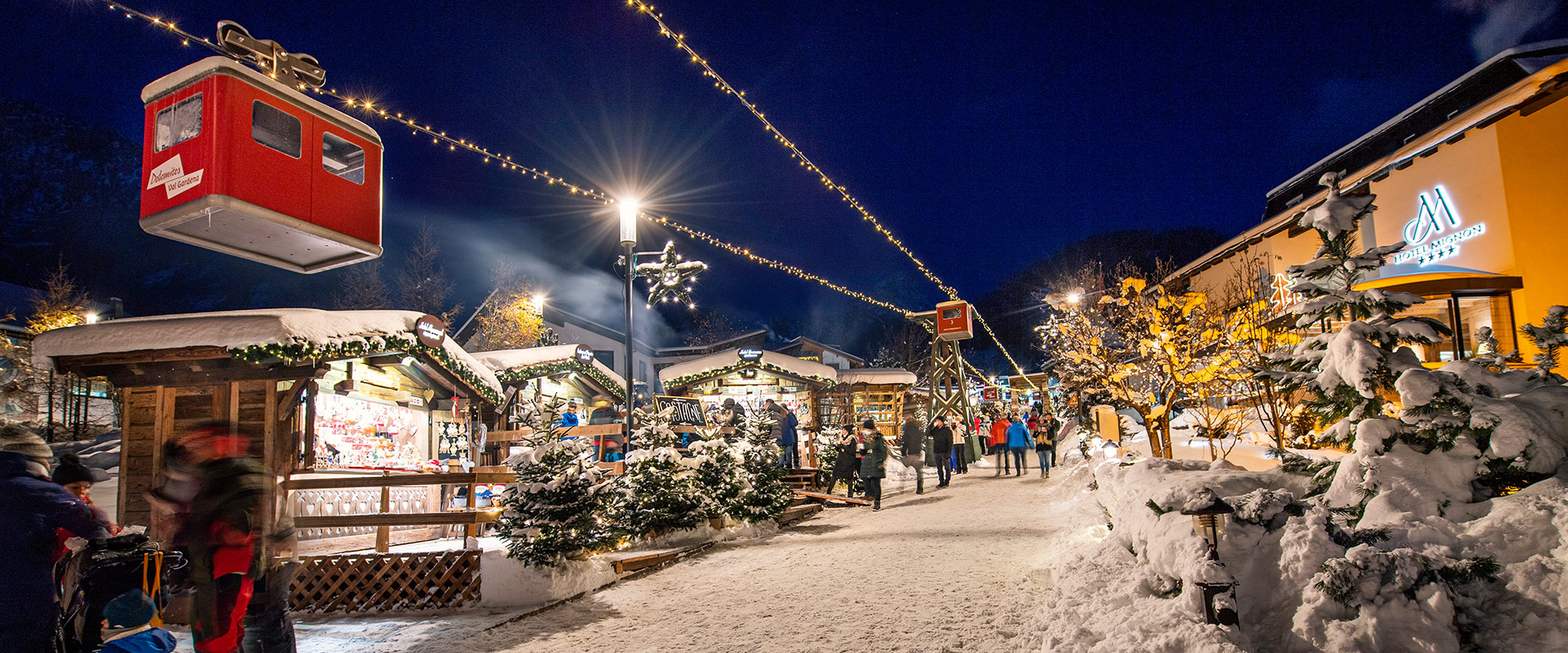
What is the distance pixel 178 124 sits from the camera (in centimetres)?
544

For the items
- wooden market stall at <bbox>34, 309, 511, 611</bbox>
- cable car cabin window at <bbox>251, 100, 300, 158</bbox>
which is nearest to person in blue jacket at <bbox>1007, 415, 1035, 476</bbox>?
wooden market stall at <bbox>34, 309, 511, 611</bbox>

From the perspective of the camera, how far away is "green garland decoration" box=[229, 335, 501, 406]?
7754mm

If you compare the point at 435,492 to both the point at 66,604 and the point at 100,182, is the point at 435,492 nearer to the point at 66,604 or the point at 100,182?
the point at 66,604

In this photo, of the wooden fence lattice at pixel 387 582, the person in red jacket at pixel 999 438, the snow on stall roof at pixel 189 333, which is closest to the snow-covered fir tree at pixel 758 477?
the wooden fence lattice at pixel 387 582

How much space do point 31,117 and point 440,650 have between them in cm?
9508

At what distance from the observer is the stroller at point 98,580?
185 inches

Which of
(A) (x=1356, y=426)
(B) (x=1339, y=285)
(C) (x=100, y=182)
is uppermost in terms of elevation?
(C) (x=100, y=182)

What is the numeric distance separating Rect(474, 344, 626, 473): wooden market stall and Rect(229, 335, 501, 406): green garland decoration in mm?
1180

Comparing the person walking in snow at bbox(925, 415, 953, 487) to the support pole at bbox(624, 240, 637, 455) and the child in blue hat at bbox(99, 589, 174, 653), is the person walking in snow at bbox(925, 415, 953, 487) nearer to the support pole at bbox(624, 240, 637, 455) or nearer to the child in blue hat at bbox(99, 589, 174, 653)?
the support pole at bbox(624, 240, 637, 455)

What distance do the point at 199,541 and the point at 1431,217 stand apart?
61.6 feet

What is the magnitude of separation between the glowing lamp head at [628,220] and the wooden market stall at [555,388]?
2959 millimetres

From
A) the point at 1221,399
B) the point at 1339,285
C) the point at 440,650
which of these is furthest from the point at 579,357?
the point at 1221,399

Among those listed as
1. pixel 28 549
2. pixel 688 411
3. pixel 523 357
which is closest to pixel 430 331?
pixel 523 357

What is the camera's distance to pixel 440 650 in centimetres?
559
